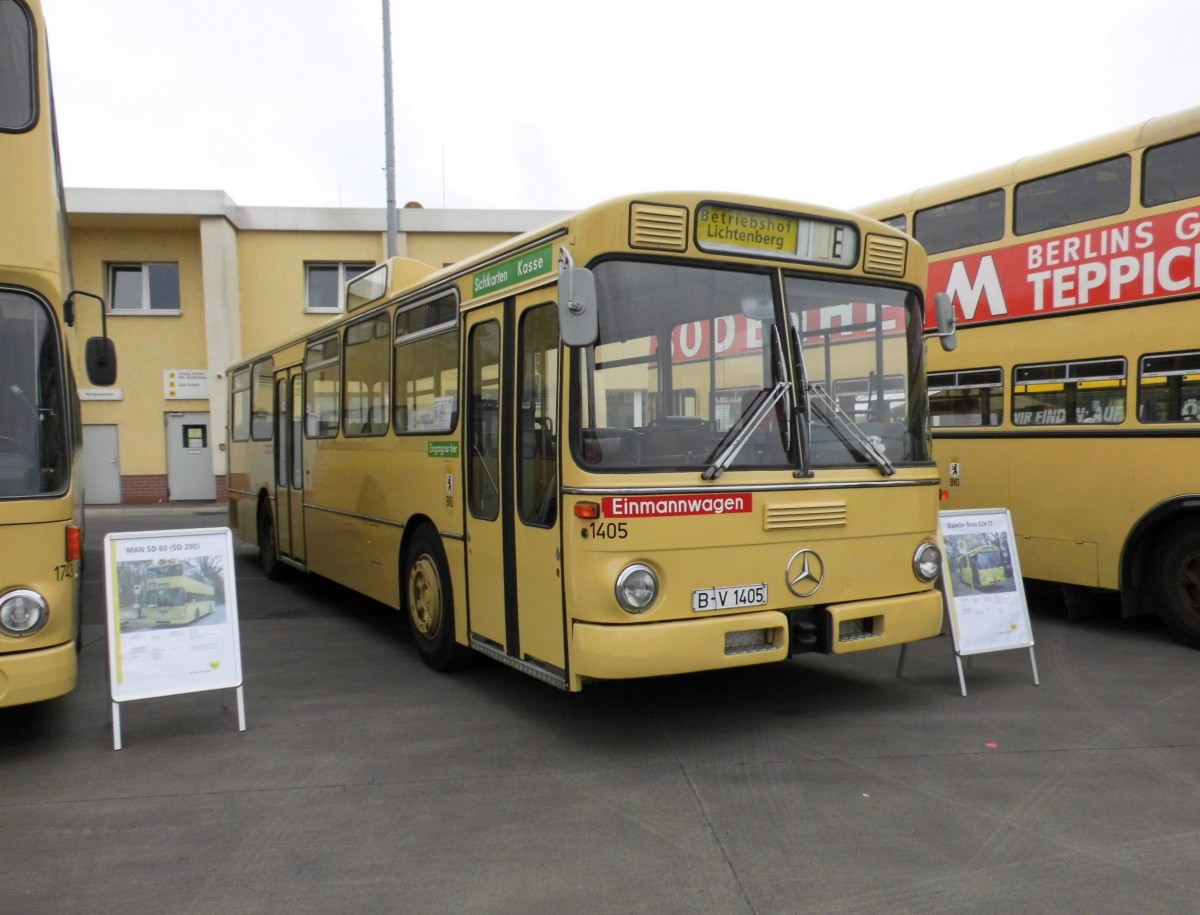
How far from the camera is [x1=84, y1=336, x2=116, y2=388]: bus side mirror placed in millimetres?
6020

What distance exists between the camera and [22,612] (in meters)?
5.10

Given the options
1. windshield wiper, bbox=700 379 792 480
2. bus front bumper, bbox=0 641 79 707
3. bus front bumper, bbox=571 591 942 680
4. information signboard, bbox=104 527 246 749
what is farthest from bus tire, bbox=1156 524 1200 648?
bus front bumper, bbox=0 641 79 707

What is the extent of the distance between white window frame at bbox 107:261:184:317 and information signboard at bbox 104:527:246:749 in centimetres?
2038

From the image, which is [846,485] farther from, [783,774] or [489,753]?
[489,753]

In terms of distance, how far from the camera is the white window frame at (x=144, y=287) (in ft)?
80.5

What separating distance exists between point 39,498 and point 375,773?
88.8 inches

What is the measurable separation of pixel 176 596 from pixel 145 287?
836 inches

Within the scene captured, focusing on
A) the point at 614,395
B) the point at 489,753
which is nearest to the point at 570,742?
the point at 489,753

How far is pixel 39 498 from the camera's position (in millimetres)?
5195

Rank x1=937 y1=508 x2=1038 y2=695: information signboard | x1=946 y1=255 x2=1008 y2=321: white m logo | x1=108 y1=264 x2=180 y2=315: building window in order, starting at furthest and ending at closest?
1. x1=108 y1=264 x2=180 y2=315: building window
2. x1=946 y1=255 x2=1008 y2=321: white m logo
3. x1=937 y1=508 x2=1038 y2=695: information signboard

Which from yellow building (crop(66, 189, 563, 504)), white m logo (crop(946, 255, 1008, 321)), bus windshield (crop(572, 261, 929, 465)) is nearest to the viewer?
bus windshield (crop(572, 261, 929, 465))

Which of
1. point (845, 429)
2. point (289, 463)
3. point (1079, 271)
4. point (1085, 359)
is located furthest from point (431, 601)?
point (1079, 271)

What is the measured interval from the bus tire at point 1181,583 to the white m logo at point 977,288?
2.54m

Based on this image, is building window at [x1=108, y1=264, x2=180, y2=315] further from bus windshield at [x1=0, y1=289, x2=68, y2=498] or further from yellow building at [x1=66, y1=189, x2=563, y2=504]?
bus windshield at [x1=0, y1=289, x2=68, y2=498]
